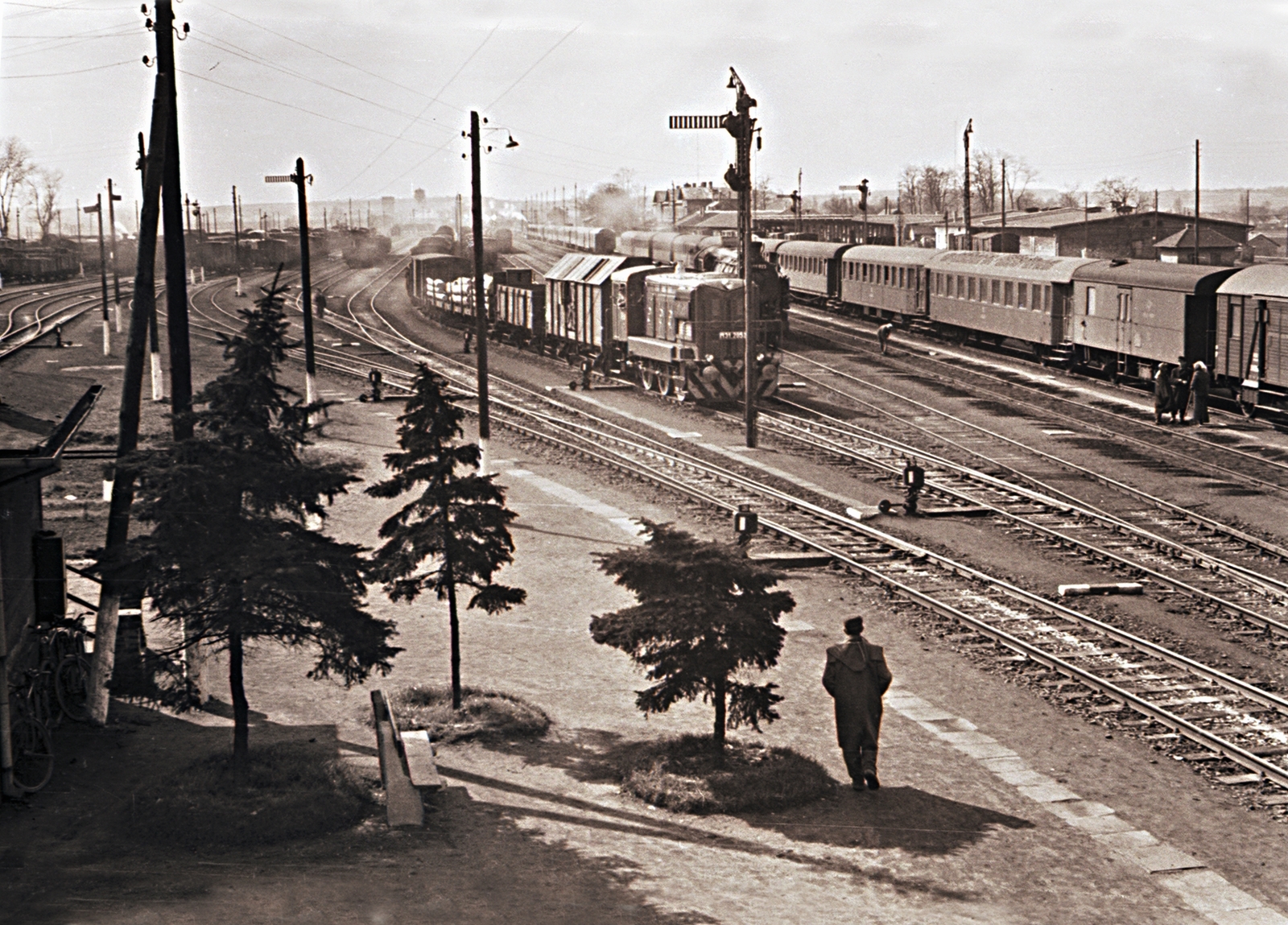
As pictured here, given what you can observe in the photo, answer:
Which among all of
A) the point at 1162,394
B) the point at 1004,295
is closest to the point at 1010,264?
the point at 1004,295

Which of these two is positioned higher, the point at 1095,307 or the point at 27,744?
the point at 1095,307

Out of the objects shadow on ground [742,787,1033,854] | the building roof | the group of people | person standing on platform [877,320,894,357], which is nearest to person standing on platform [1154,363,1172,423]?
the group of people

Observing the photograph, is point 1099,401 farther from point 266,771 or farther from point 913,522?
point 266,771

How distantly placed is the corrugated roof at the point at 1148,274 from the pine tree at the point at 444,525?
25804mm

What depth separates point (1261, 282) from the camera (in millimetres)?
33375

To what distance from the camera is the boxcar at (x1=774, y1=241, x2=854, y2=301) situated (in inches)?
2547

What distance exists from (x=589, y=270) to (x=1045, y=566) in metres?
27.3

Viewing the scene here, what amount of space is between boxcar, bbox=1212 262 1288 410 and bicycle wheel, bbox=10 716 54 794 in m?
27.8

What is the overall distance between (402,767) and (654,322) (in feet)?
98.0

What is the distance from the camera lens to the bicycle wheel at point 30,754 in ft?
41.9

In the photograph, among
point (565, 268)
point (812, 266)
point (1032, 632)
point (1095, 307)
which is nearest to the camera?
point (1032, 632)

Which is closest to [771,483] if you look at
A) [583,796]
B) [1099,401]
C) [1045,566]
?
[1045,566]

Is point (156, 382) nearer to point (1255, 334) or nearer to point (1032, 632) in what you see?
point (1255, 334)

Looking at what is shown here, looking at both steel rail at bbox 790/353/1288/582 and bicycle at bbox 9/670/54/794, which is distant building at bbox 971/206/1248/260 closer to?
steel rail at bbox 790/353/1288/582
